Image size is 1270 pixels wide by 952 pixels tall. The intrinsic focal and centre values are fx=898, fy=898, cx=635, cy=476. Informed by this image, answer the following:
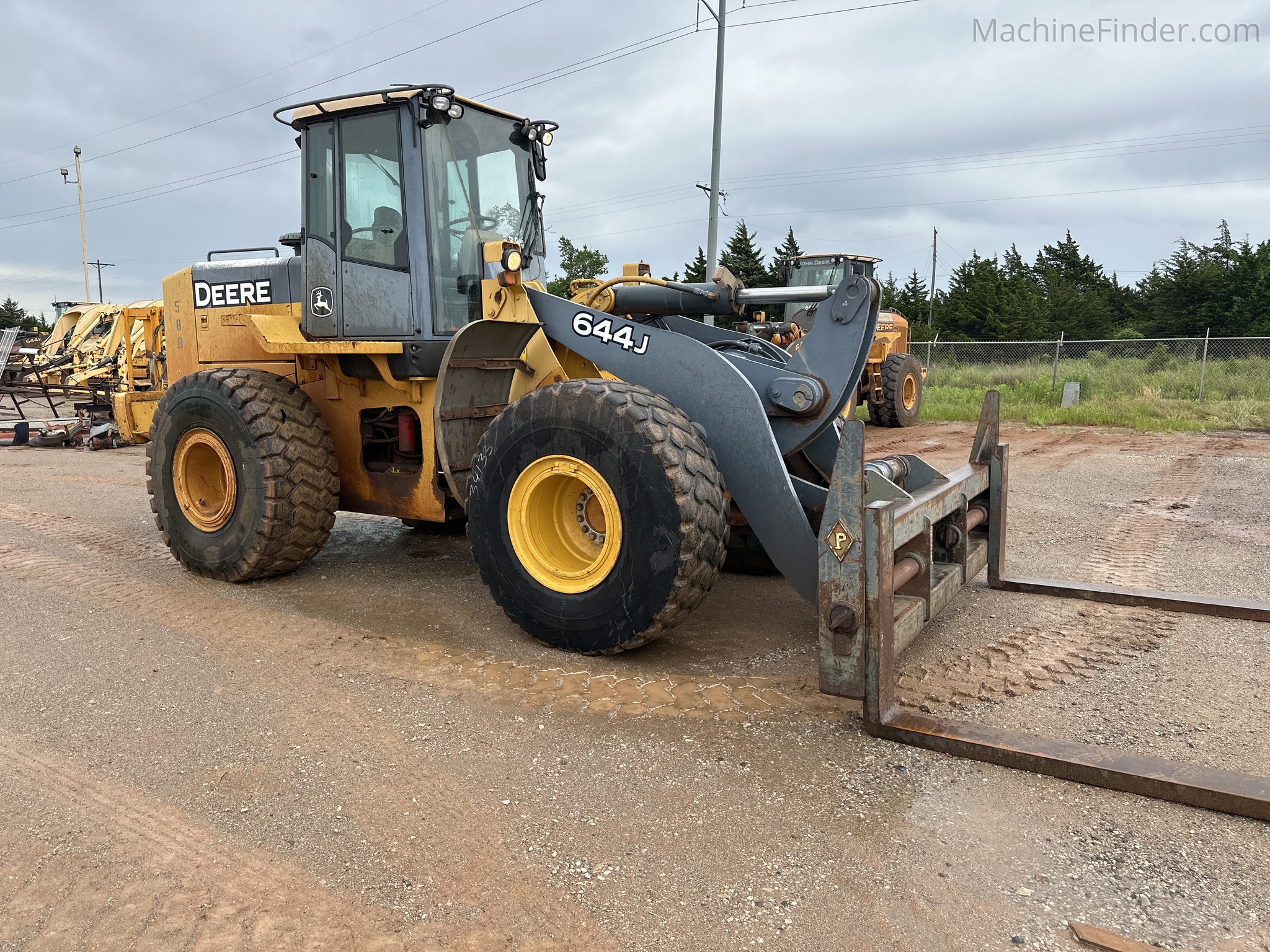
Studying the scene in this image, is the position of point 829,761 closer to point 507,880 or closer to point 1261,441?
point 507,880

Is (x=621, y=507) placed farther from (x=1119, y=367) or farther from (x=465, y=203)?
(x=1119, y=367)

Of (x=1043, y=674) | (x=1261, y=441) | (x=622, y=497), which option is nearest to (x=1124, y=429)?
(x=1261, y=441)

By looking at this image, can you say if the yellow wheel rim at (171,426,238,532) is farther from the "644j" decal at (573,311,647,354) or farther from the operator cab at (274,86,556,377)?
the "644j" decal at (573,311,647,354)

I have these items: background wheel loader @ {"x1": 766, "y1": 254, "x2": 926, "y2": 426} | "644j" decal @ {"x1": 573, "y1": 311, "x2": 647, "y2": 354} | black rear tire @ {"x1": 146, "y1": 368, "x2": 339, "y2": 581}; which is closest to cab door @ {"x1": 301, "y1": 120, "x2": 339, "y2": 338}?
black rear tire @ {"x1": 146, "y1": 368, "x2": 339, "y2": 581}

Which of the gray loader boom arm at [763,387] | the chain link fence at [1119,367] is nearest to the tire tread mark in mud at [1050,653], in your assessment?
the gray loader boom arm at [763,387]

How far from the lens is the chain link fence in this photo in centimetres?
1781

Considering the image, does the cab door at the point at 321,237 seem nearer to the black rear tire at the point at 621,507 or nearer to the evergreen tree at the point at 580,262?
the black rear tire at the point at 621,507

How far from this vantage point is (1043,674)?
4004 millimetres

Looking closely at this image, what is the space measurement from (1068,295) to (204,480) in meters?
44.4

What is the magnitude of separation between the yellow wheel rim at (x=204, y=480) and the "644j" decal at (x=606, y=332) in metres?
2.32

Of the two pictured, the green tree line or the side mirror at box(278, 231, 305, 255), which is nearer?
the side mirror at box(278, 231, 305, 255)

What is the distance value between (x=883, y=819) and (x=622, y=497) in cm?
167

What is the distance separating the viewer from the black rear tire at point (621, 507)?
12.4 feet

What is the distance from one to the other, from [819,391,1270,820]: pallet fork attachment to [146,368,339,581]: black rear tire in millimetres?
3316
